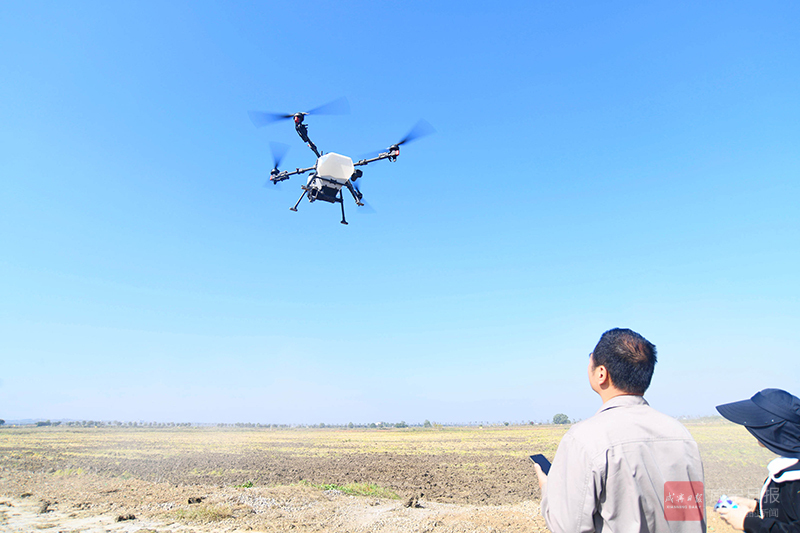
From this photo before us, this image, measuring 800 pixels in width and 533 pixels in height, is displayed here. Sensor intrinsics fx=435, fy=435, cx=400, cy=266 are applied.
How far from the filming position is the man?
2.03 metres

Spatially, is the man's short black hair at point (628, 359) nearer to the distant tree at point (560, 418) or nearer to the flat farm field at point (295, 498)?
the flat farm field at point (295, 498)

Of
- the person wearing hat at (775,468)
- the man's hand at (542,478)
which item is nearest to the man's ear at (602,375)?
the man's hand at (542,478)

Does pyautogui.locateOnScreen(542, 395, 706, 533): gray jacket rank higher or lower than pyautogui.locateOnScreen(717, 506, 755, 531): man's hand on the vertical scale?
higher

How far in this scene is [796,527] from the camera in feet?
7.80

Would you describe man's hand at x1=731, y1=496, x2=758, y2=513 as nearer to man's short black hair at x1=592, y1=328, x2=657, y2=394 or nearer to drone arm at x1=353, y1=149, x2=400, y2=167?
man's short black hair at x1=592, y1=328, x2=657, y2=394

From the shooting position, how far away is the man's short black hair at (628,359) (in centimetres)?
237

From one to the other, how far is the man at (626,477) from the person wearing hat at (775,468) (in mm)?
663

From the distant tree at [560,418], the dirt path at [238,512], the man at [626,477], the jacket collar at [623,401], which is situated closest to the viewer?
the man at [626,477]

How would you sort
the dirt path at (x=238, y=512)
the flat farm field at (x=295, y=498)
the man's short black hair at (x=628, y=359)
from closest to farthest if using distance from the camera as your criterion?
1. the man's short black hair at (x=628, y=359)
2. the dirt path at (x=238, y=512)
3. the flat farm field at (x=295, y=498)

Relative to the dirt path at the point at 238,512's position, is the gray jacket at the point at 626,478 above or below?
above

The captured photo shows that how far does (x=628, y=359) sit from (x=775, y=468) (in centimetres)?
108

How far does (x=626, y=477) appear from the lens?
2.03m

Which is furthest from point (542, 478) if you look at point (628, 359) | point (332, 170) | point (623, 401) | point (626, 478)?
point (332, 170)

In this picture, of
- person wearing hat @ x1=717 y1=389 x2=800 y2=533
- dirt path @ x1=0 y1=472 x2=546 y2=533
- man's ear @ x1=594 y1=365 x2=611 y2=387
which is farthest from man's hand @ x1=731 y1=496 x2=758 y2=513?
dirt path @ x1=0 y1=472 x2=546 y2=533
